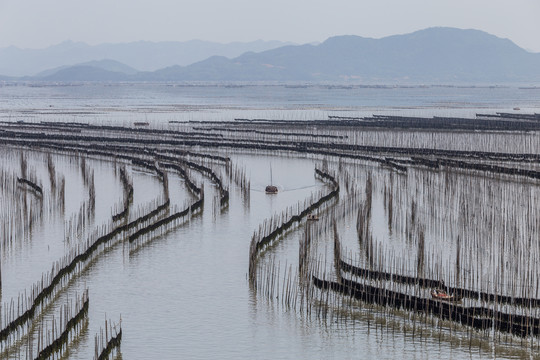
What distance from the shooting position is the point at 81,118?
91812 millimetres

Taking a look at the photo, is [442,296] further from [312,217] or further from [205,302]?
[312,217]

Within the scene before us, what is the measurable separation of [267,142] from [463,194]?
984 inches

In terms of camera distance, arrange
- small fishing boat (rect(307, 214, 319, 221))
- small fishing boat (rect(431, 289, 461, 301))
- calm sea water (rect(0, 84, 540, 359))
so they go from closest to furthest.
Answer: calm sea water (rect(0, 84, 540, 359)) → small fishing boat (rect(431, 289, 461, 301)) → small fishing boat (rect(307, 214, 319, 221))

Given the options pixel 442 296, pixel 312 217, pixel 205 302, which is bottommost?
pixel 205 302

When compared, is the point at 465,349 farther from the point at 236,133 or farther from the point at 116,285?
the point at 236,133

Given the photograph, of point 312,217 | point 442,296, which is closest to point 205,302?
point 442,296

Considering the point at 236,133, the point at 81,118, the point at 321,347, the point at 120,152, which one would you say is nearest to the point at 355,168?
the point at 120,152

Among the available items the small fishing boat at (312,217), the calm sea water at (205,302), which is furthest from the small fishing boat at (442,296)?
the small fishing boat at (312,217)

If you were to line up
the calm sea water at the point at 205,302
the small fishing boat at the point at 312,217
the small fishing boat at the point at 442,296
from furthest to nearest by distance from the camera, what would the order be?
the small fishing boat at the point at 312,217, the small fishing boat at the point at 442,296, the calm sea water at the point at 205,302

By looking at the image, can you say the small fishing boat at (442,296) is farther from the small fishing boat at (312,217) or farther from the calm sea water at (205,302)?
the small fishing boat at (312,217)

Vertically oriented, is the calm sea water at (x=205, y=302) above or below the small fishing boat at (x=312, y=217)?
below

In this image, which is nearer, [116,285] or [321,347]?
[321,347]

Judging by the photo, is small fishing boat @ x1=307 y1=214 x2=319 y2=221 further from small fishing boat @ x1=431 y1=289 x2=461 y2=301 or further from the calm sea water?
small fishing boat @ x1=431 y1=289 x2=461 y2=301

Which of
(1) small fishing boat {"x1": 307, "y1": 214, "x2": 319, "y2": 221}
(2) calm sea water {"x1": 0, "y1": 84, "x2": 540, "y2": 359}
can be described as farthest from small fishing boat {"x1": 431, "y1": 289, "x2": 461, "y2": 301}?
(1) small fishing boat {"x1": 307, "y1": 214, "x2": 319, "y2": 221}
